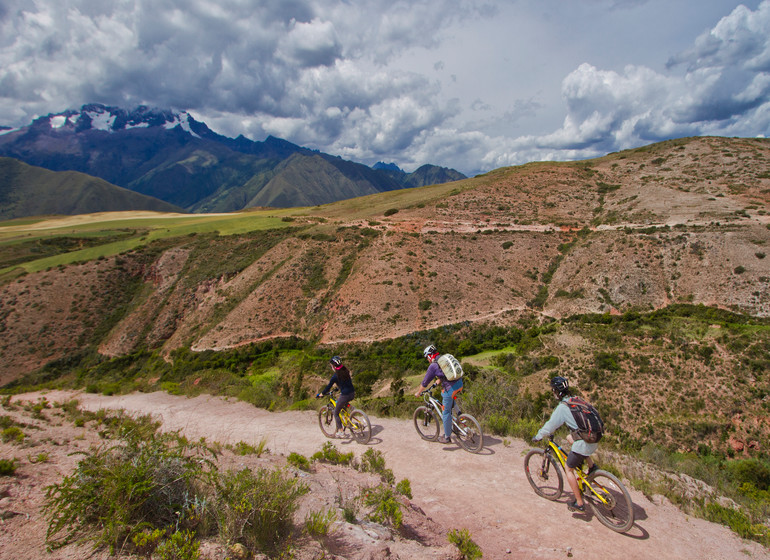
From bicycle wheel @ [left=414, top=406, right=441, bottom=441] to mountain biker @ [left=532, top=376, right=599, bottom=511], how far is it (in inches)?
153

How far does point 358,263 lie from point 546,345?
2336 centimetres

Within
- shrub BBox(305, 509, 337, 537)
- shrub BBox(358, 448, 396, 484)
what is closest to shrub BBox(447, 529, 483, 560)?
shrub BBox(305, 509, 337, 537)

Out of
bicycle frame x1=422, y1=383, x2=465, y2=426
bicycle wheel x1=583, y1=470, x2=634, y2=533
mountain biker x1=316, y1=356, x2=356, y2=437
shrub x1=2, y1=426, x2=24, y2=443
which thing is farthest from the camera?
mountain biker x1=316, y1=356, x2=356, y2=437

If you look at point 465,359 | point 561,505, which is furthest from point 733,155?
point 561,505

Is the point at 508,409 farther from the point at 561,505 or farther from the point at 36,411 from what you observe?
the point at 36,411

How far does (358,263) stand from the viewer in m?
42.9

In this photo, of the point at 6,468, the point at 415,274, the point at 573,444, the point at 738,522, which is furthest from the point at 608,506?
the point at 415,274

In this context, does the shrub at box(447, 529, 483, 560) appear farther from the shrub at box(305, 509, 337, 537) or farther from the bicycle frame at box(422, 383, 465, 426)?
the bicycle frame at box(422, 383, 465, 426)

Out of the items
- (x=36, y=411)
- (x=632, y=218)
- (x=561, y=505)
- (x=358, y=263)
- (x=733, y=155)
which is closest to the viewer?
(x=561, y=505)

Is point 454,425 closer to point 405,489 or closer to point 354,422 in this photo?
point 405,489

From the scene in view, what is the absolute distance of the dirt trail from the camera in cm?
535

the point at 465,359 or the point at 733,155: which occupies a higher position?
the point at 733,155

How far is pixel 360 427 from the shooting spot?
1036 cm

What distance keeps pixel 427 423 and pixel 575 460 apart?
4.65 meters
